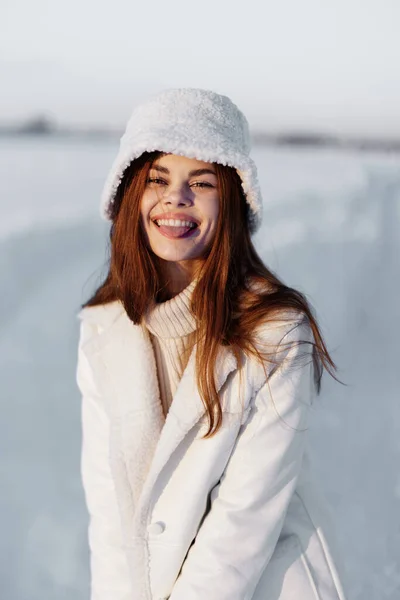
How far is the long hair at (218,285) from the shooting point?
136cm

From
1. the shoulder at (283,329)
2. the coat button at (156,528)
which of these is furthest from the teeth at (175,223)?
the coat button at (156,528)

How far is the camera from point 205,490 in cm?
134

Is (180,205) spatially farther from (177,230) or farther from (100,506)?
(100,506)

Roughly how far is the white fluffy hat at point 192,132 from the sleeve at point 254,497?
35 centimetres

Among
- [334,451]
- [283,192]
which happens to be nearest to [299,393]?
[334,451]

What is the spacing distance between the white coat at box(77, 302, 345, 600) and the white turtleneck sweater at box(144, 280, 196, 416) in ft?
0.13

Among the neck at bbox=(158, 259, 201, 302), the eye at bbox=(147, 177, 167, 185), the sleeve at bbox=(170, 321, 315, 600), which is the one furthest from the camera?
the neck at bbox=(158, 259, 201, 302)

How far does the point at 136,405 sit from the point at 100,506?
249 millimetres

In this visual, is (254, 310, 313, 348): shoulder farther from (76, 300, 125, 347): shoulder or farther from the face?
(76, 300, 125, 347): shoulder

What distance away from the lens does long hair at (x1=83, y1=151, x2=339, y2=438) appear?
53.6 inches

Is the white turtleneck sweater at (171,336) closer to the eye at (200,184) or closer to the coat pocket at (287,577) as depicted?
the eye at (200,184)

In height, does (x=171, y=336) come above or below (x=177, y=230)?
below

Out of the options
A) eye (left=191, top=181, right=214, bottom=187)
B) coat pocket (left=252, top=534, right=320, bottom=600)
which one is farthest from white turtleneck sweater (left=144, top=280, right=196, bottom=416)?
coat pocket (left=252, top=534, right=320, bottom=600)

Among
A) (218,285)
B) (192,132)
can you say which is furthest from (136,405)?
(192,132)
